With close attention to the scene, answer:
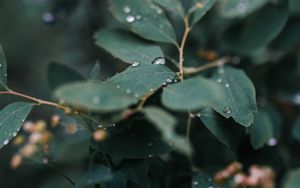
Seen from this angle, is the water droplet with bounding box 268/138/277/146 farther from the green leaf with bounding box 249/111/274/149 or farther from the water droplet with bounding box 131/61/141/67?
the water droplet with bounding box 131/61/141/67

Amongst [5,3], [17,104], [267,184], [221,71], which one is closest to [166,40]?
[221,71]

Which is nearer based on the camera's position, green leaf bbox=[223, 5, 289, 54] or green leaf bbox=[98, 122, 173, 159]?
green leaf bbox=[98, 122, 173, 159]

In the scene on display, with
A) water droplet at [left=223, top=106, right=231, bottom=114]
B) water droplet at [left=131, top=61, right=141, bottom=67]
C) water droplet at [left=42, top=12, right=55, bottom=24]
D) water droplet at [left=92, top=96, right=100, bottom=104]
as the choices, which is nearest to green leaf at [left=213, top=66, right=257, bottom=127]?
water droplet at [left=223, top=106, right=231, bottom=114]

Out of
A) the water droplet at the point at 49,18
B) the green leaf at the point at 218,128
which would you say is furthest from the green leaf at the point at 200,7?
the water droplet at the point at 49,18

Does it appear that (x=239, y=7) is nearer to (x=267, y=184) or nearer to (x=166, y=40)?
(x=166, y=40)

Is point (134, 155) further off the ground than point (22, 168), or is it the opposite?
point (134, 155)

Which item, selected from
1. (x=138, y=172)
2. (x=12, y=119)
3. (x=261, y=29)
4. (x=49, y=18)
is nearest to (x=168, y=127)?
(x=138, y=172)

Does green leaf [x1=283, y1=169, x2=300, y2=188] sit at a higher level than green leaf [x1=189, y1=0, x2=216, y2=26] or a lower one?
lower
